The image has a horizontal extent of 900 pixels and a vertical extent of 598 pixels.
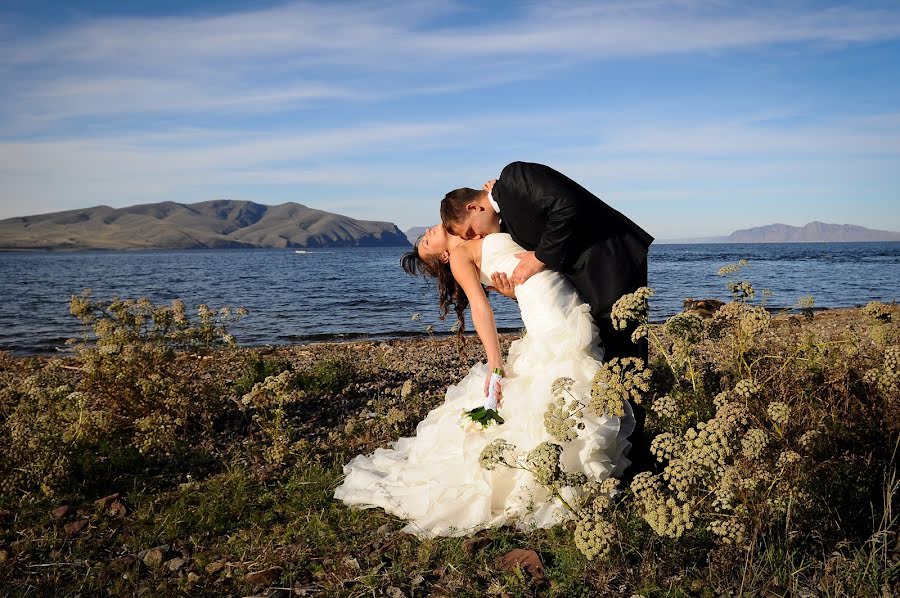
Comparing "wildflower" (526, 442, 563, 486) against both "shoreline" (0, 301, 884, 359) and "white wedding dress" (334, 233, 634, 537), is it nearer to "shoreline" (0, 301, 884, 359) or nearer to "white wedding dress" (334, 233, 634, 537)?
"white wedding dress" (334, 233, 634, 537)

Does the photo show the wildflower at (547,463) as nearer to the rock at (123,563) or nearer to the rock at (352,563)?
the rock at (352,563)

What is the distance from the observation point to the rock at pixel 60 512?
5275 millimetres

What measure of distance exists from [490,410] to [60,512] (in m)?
3.65

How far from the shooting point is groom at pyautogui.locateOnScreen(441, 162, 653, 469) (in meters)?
5.07

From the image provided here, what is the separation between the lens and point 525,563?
4.15 m

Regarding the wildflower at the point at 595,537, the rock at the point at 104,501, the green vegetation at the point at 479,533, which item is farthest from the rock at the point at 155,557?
the wildflower at the point at 595,537

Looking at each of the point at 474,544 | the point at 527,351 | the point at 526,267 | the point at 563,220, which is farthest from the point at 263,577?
the point at 563,220

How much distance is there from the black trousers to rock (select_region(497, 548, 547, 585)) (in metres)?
1.28

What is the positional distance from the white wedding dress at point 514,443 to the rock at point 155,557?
145cm

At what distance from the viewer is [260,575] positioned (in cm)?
423

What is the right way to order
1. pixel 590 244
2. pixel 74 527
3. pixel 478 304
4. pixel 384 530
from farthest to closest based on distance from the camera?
pixel 478 304
pixel 590 244
pixel 74 527
pixel 384 530

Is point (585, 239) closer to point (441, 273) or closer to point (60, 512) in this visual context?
point (441, 273)

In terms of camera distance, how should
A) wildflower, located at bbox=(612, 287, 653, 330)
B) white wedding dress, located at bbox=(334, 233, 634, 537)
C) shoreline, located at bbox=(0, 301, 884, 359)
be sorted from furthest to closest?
shoreline, located at bbox=(0, 301, 884, 359), white wedding dress, located at bbox=(334, 233, 634, 537), wildflower, located at bbox=(612, 287, 653, 330)

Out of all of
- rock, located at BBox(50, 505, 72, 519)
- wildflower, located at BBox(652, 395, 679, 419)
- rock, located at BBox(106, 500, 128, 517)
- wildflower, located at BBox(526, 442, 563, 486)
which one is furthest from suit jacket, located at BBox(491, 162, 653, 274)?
rock, located at BBox(50, 505, 72, 519)
